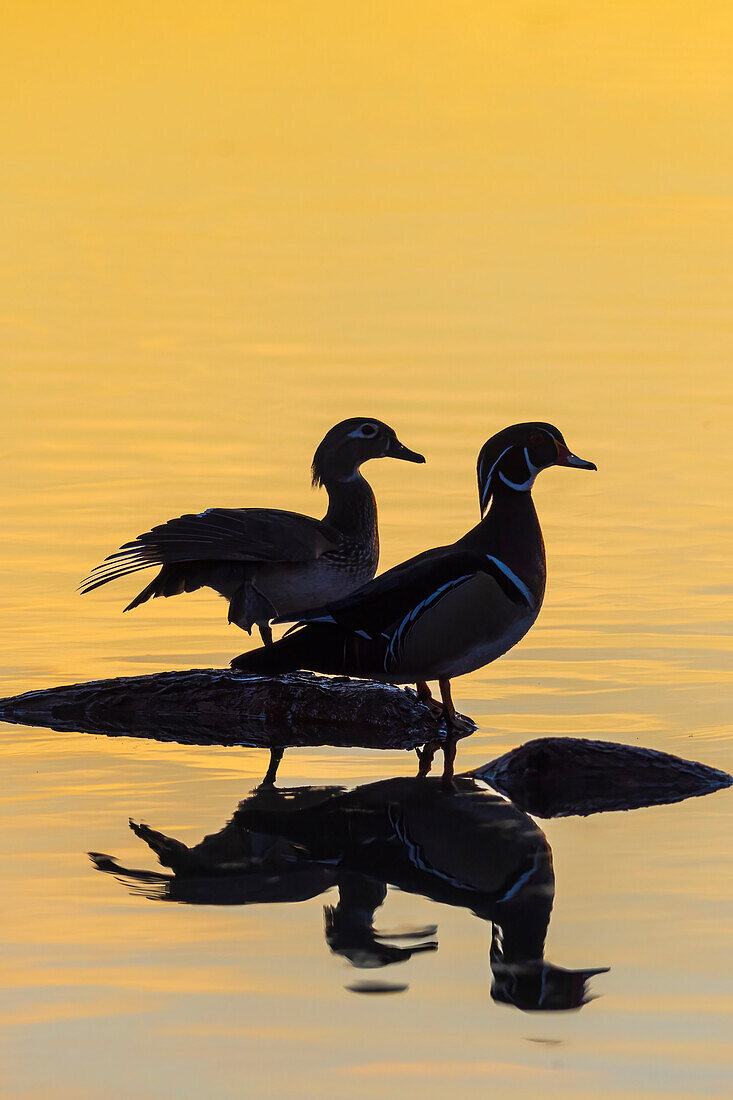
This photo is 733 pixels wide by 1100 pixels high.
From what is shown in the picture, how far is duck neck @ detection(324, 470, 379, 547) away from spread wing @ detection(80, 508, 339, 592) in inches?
24.1

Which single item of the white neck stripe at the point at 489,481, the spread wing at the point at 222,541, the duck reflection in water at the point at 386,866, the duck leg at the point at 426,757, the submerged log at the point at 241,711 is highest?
the white neck stripe at the point at 489,481

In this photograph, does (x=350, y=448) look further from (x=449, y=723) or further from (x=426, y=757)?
(x=426, y=757)

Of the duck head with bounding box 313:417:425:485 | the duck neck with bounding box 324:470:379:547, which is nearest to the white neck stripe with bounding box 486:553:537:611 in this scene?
the duck neck with bounding box 324:470:379:547

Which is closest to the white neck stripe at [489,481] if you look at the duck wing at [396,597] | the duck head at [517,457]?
the duck head at [517,457]

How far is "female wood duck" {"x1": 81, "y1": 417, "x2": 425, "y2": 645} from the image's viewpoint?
35.9 feet

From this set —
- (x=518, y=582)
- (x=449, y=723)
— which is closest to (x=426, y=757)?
(x=449, y=723)

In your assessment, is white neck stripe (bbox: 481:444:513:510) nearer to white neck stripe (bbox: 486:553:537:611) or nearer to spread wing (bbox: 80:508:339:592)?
white neck stripe (bbox: 486:553:537:611)

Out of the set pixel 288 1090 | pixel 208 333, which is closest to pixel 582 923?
pixel 288 1090

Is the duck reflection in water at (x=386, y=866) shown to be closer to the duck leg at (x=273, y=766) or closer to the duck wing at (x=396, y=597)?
the duck leg at (x=273, y=766)

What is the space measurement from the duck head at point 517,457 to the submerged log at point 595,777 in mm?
1797

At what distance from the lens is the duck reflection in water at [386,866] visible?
7004 mm

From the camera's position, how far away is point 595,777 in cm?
912

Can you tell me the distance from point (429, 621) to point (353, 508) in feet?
6.75

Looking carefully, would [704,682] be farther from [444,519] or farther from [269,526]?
[444,519]
